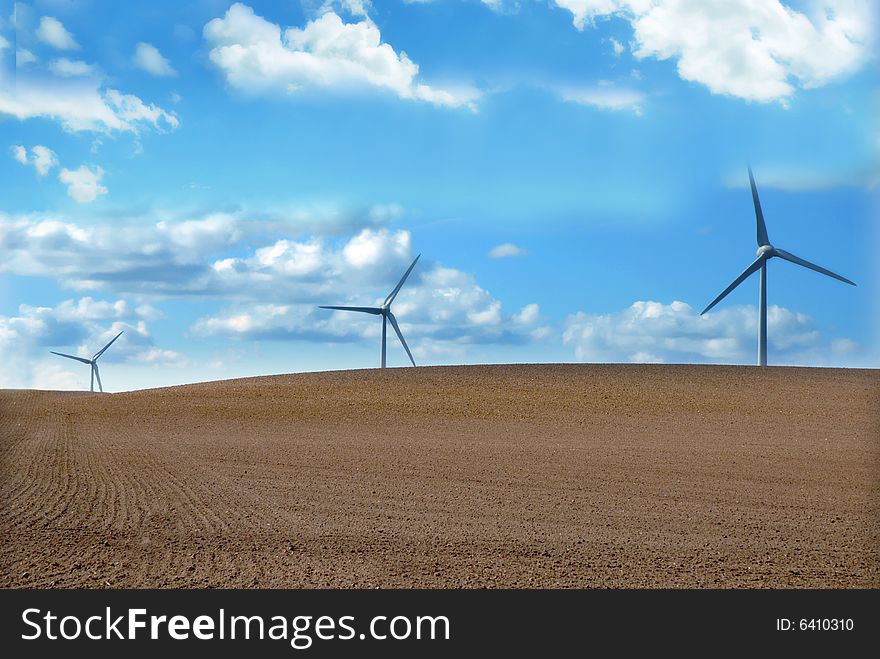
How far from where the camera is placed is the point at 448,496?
590 inches

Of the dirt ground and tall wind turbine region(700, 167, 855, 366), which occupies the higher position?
tall wind turbine region(700, 167, 855, 366)

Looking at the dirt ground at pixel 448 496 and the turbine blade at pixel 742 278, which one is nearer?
the dirt ground at pixel 448 496

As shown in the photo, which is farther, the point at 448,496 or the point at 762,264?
the point at 762,264

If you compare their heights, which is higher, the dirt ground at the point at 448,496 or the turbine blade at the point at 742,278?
the turbine blade at the point at 742,278

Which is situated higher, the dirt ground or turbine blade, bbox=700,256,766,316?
turbine blade, bbox=700,256,766,316

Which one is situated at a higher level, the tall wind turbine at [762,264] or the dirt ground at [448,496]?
the tall wind turbine at [762,264]

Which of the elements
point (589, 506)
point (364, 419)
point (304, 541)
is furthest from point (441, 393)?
point (304, 541)

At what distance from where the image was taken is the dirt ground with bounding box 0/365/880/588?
936 centimetres

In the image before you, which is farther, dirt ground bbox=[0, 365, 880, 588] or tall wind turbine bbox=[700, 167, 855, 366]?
tall wind turbine bbox=[700, 167, 855, 366]

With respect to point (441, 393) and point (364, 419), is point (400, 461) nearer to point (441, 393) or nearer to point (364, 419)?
point (364, 419)

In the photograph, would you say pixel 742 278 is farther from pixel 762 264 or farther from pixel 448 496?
pixel 448 496

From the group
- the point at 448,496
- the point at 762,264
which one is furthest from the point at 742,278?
the point at 448,496

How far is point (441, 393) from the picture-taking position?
41.6m

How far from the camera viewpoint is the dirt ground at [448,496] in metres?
9.36
